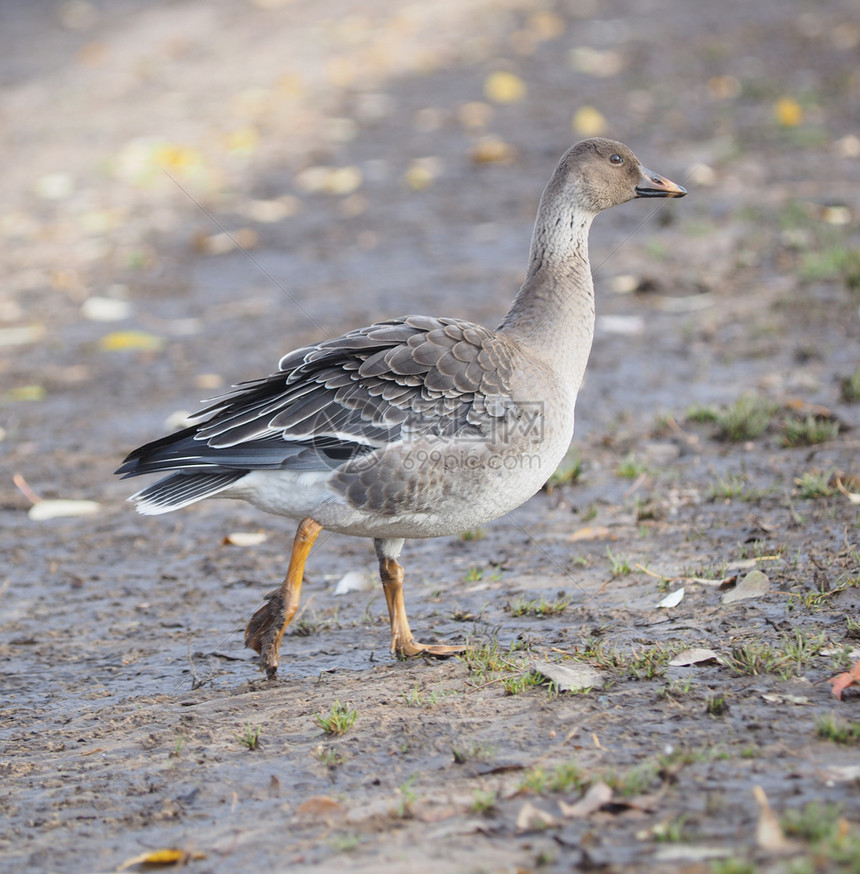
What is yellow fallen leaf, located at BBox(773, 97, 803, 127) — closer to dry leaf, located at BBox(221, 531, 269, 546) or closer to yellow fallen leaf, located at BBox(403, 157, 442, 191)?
yellow fallen leaf, located at BBox(403, 157, 442, 191)

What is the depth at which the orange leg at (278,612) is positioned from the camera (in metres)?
4.19

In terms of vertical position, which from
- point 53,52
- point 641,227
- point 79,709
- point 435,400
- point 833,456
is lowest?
point 79,709

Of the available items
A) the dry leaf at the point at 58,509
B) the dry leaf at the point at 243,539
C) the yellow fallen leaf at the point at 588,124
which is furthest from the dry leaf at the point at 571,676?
the yellow fallen leaf at the point at 588,124

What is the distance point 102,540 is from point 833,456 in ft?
12.8

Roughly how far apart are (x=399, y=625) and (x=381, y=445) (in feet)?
2.37

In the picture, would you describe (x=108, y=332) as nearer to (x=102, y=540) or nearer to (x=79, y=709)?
(x=102, y=540)

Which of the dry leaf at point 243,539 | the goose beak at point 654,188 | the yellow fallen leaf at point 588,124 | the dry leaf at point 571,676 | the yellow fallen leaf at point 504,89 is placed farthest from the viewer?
the yellow fallen leaf at point 504,89

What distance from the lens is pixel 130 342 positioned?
8.40 meters

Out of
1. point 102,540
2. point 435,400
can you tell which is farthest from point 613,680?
point 102,540

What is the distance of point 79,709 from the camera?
164 inches

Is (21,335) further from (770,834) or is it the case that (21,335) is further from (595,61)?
(595,61)

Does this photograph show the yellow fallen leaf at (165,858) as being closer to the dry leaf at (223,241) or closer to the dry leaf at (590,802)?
the dry leaf at (590,802)

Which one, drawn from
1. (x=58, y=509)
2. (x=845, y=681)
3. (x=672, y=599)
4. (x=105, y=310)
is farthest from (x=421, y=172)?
(x=845, y=681)

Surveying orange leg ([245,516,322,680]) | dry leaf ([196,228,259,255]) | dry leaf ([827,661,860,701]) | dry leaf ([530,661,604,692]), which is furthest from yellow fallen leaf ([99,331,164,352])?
dry leaf ([827,661,860,701])
